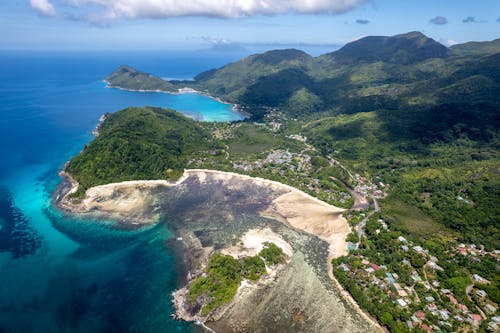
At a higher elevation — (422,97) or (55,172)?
(422,97)

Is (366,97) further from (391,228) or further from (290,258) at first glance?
(290,258)

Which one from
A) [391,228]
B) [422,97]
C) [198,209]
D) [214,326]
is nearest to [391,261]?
[391,228]

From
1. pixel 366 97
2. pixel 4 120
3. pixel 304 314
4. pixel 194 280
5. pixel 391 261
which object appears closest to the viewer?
pixel 304 314

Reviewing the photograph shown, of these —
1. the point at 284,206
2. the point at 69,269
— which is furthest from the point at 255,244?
the point at 69,269

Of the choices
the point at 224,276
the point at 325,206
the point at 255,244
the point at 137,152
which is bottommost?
the point at 325,206

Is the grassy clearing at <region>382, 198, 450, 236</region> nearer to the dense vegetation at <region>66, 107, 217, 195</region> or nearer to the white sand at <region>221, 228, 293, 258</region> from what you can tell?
the white sand at <region>221, 228, 293, 258</region>

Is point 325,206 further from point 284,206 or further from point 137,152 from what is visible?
point 137,152
